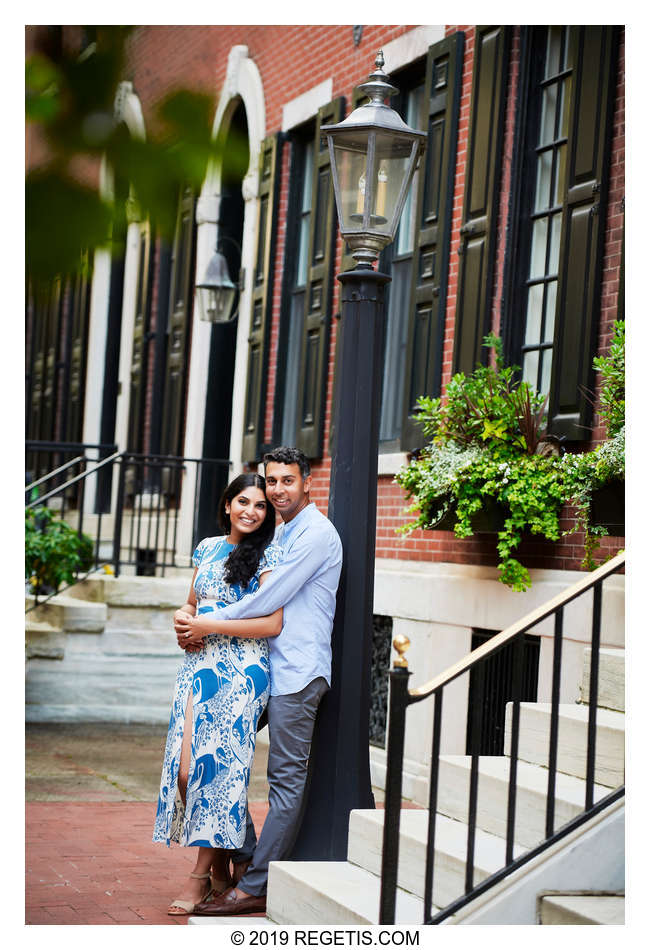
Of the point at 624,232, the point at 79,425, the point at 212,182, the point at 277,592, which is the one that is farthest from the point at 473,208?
the point at 79,425

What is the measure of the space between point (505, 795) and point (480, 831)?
7.0 inches

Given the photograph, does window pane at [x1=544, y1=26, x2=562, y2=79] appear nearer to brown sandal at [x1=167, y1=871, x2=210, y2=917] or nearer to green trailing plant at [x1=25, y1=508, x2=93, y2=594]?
brown sandal at [x1=167, y1=871, x2=210, y2=917]

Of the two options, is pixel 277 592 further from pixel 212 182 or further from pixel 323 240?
pixel 323 240

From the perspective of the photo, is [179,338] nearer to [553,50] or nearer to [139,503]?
[139,503]

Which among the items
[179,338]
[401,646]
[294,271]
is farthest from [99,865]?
[179,338]

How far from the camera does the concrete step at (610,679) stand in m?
5.04

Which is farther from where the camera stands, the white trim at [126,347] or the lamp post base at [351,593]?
the white trim at [126,347]

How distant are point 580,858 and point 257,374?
7.32 meters

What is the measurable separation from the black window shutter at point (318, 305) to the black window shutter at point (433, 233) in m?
1.23

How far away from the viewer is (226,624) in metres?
5.07

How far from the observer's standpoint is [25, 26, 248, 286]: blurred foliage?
1.84m

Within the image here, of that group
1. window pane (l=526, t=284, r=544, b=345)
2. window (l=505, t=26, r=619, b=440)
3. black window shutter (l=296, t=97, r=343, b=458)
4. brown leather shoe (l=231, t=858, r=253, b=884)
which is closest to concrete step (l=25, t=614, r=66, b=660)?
black window shutter (l=296, t=97, r=343, b=458)

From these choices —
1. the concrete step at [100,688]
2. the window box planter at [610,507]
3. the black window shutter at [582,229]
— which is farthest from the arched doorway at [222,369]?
the window box planter at [610,507]

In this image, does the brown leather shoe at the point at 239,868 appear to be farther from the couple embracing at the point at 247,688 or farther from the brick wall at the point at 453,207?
the brick wall at the point at 453,207
